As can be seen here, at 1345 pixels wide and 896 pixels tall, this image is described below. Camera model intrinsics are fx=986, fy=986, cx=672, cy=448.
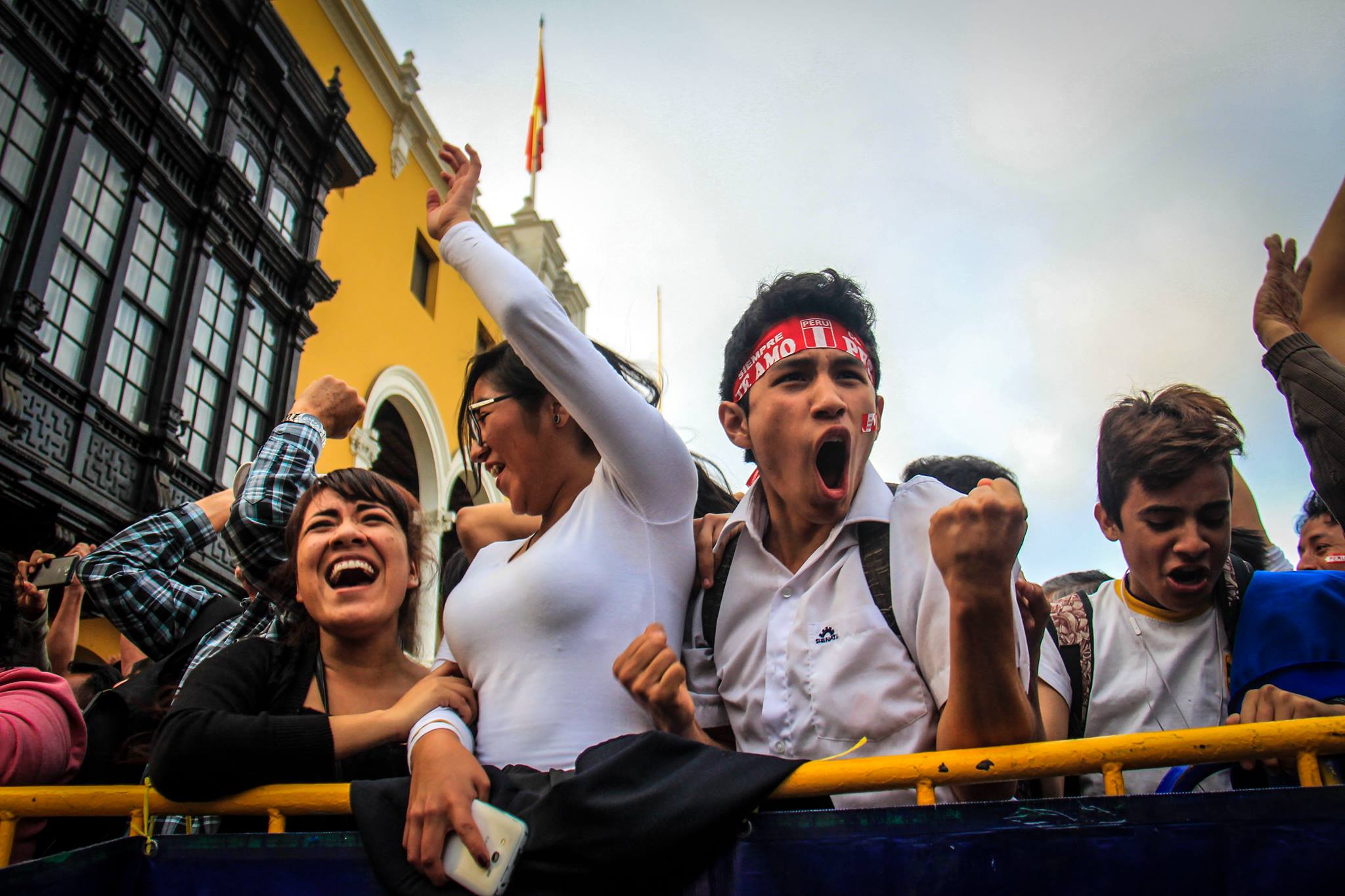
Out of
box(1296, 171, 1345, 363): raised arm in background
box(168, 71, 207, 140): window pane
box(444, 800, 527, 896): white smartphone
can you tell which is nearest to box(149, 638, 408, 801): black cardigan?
box(444, 800, 527, 896): white smartphone

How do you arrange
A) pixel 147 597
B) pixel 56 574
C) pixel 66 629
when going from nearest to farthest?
pixel 147 597 → pixel 56 574 → pixel 66 629

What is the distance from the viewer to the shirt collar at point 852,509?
2008mm

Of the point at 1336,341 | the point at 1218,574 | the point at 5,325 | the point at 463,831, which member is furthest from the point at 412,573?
the point at 5,325

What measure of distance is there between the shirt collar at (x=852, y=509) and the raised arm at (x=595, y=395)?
4.6 inches

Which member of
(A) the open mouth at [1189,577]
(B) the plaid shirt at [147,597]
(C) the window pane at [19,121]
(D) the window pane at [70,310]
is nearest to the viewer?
(A) the open mouth at [1189,577]

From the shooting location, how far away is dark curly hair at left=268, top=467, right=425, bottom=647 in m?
2.69

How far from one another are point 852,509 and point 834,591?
0.19 m

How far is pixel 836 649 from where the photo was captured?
6.06ft

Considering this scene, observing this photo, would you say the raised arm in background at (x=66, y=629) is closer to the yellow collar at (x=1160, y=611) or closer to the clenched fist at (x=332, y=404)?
the clenched fist at (x=332, y=404)

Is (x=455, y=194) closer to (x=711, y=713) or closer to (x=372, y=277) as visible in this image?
(x=711, y=713)

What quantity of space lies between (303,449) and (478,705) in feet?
5.08

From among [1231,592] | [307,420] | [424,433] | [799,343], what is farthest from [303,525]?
[424,433]

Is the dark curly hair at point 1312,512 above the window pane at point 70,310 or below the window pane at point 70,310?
below

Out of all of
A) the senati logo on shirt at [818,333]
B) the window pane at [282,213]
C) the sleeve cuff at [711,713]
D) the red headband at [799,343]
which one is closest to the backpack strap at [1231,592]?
the red headband at [799,343]
